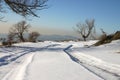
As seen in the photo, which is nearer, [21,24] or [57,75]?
[57,75]

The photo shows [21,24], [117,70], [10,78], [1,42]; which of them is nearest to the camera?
[10,78]

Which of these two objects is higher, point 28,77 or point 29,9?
point 29,9

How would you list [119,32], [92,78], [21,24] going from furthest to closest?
[21,24] → [119,32] → [92,78]

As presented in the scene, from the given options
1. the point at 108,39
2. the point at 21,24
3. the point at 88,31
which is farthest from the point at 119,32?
the point at 88,31

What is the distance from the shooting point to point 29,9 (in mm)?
25016

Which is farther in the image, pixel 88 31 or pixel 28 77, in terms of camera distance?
pixel 88 31

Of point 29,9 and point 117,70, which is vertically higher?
point 29,9

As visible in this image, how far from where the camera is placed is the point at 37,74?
9422 millimetres

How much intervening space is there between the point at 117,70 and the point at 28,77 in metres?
4.07

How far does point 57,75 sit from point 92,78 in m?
1.32

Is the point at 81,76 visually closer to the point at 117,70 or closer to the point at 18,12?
the point at 117,70

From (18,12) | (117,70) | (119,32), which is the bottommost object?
(117,70)

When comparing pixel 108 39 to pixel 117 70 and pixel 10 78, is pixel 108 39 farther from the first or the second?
pixel 10 78

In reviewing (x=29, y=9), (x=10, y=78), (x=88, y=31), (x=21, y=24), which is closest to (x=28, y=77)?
(x=10, y=78)
